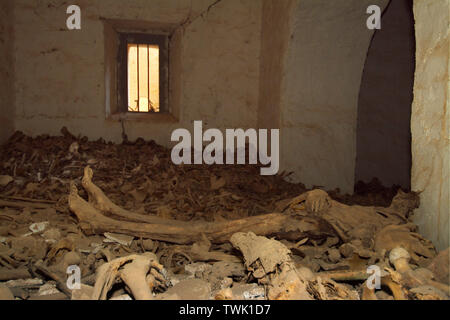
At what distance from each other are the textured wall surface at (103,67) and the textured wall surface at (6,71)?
4.8 inches

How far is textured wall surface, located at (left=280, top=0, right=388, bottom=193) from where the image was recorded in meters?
4.66

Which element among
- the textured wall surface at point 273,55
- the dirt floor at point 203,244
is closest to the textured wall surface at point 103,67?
the textured wall surface at point 273,55

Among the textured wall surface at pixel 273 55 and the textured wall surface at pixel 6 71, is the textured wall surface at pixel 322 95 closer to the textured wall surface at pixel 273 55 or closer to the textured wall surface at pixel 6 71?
the textured wall surface at pixel 273 55

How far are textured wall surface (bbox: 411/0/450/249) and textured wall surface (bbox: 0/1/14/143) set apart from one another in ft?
17.3

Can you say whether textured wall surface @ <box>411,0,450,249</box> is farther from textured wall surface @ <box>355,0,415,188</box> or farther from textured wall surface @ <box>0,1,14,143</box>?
textured wall surface @ <box>0,1,14,143</box>

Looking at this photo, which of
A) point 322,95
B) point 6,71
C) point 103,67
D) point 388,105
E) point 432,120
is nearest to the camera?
point 432,120

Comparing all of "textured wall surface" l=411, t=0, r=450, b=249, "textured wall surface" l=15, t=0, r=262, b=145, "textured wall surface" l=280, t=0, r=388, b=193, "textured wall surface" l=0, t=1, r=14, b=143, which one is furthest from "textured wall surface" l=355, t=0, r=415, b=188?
"textured wall surface" l=0, t=1, r=14, b=143

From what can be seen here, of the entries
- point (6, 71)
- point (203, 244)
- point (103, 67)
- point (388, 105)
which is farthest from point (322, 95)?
point (6, 71)

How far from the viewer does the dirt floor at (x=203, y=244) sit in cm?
199

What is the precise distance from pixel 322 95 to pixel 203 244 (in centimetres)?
299

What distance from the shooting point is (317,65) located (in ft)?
15.9

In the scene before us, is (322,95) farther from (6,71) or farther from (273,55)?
(6,71)

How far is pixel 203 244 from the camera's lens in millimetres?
2723
